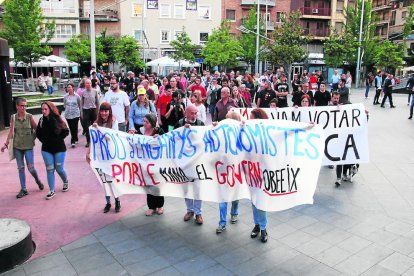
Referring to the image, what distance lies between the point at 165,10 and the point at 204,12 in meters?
4.94

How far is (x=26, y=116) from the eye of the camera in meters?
7.40

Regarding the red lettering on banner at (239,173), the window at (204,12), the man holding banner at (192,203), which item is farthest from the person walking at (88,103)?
the window at (204,12)

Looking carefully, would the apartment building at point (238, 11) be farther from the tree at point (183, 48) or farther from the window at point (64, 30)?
the window at point (64, 30)

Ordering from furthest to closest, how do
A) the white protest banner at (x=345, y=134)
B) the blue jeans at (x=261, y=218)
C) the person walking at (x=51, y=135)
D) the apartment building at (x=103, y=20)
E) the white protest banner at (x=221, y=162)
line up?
the apartment building at (x=103, y=20) → the white protest banner at (x=345, y=134) → the person walking at (x=51, y=135) → the blue jeans at (x=261, y=218) → the white protest banner at (x=221, y=162)

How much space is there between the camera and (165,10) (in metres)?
49.8

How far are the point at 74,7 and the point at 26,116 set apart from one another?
1809 inches

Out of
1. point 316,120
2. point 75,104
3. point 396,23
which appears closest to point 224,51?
point 396,23

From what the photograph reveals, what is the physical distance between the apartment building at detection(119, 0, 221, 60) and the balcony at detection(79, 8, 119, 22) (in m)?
1.20

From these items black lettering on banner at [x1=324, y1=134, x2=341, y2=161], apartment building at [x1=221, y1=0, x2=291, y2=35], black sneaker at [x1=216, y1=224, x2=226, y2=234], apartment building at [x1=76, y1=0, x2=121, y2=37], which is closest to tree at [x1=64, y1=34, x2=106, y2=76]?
apartment building at [x1=76, y1=0, x2=121, y2=37]

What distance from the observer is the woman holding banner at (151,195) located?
21.1 feet

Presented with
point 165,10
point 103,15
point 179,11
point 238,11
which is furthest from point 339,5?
point 103,15

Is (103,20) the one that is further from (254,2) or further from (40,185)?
(40,185)

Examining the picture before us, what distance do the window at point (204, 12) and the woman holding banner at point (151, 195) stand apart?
4666cm

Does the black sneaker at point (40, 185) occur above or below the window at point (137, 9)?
below
